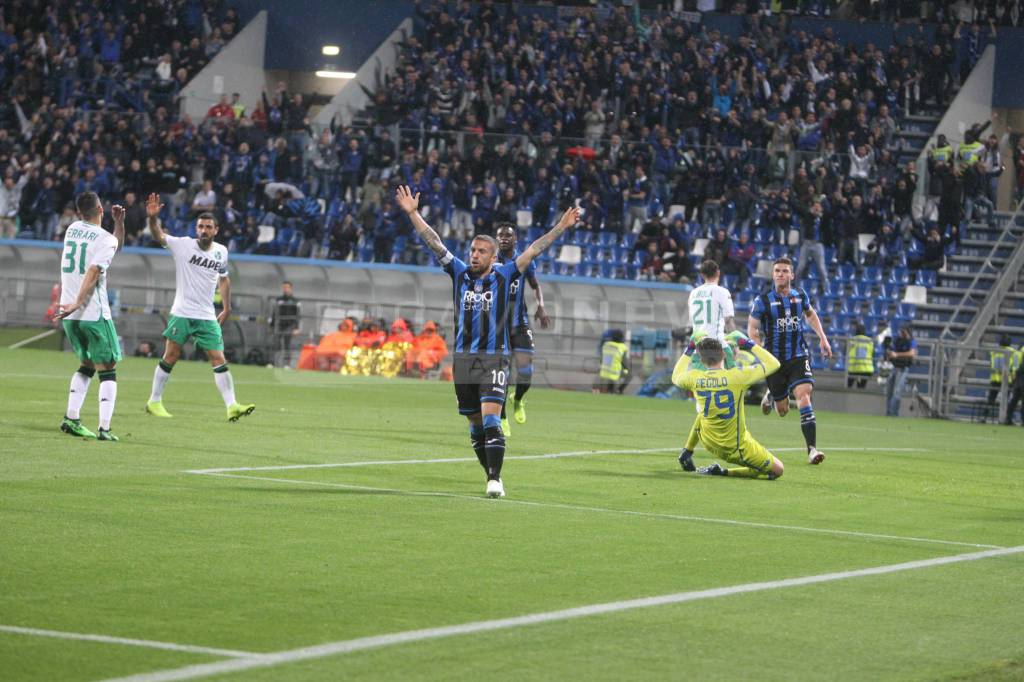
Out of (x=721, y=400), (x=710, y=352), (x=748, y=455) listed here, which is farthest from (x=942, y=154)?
(x=721, y=400)

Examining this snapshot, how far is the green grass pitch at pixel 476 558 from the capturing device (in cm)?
657

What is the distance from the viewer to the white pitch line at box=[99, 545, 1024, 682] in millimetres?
5953

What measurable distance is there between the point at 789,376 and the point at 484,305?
6446 mm

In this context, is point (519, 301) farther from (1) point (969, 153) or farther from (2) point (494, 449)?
(1) point (969, 153)

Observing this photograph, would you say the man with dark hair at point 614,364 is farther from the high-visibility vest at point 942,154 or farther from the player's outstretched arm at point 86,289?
the player's outstretched arm at point 86,289


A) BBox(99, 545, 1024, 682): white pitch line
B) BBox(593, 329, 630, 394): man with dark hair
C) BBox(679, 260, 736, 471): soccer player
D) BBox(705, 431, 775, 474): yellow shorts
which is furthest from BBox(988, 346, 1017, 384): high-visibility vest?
BBox(99, 545, 1024, 682): white pitch line

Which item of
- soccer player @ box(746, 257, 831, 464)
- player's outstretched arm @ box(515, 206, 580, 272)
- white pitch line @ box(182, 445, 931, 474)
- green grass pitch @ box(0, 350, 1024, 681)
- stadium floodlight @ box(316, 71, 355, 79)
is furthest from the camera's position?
stadium floodlight @ box(316, 71, 355, 79)

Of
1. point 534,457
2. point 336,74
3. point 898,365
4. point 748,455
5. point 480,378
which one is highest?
point 336,74

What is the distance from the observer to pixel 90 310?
15305 millimetres

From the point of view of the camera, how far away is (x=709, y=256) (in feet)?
118

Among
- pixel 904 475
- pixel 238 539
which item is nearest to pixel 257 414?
pixel 904 475

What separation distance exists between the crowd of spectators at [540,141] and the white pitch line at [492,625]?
26.5 metres

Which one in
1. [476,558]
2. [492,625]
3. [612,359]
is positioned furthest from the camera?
[612,359]

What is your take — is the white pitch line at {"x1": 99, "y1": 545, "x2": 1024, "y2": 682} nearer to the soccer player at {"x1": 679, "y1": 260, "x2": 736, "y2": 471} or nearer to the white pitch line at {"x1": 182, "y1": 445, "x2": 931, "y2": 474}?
the white pitch line at {"x1": 182, "y1": 445, "x2": 931, "y2": 474}
